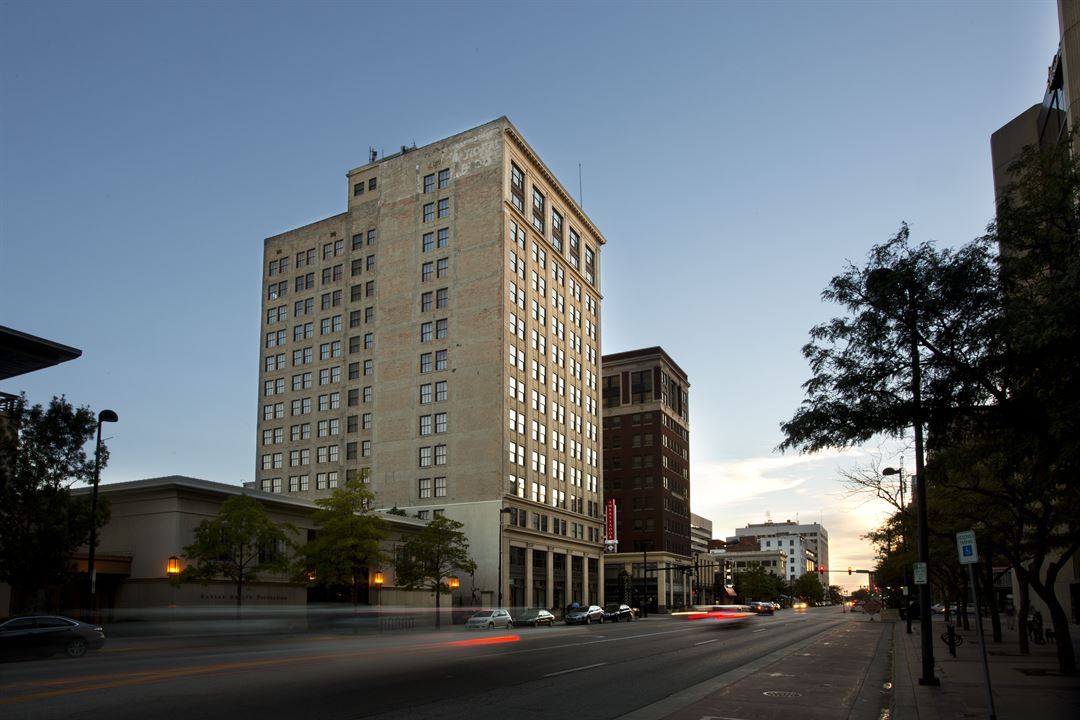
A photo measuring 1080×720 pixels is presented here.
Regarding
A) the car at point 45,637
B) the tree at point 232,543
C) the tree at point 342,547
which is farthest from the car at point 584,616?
the car at point 45,637

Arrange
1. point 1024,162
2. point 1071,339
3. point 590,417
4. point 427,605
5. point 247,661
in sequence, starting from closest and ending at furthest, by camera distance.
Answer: point 1071,339 < point 1024,162 < point 247,661 < point 427,605 < point 590,417

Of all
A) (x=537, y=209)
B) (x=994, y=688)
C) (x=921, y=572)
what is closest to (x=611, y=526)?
(x=537, y=209)

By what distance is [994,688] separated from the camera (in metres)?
19.8

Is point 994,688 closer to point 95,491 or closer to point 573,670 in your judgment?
point 573,670

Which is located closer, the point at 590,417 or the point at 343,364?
the point at 343,364

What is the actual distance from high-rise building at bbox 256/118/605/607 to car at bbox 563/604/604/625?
282 inches

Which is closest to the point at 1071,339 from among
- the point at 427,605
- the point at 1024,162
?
the point at 1024,162

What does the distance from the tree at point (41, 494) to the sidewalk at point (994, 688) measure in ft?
101

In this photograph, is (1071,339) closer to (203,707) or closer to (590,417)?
(203,707)

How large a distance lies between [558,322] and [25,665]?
233 ft

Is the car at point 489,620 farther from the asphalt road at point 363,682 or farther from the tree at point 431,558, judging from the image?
the asphalt road at point 363,682

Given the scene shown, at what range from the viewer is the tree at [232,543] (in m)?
42.4

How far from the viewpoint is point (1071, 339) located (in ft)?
43.2

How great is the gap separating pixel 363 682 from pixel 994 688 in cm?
1420
